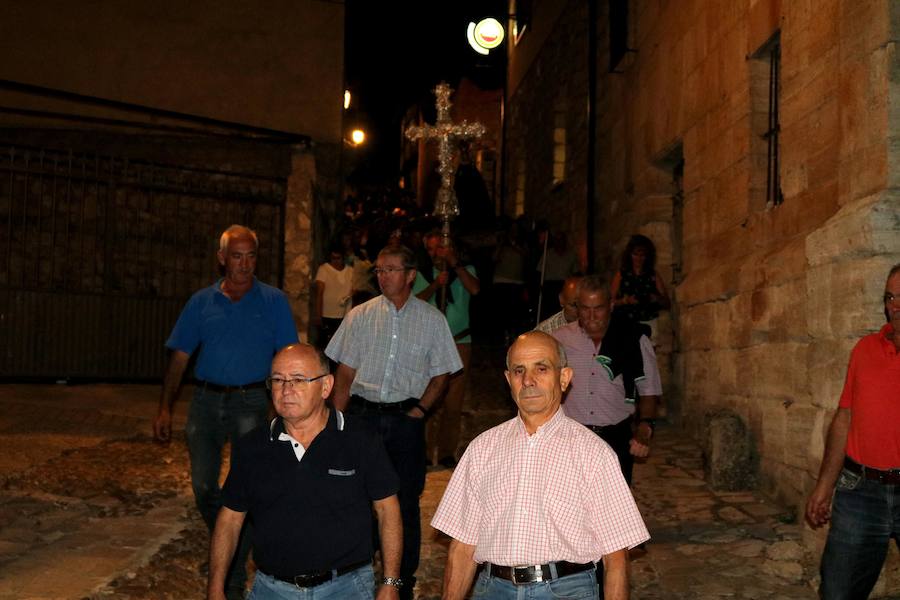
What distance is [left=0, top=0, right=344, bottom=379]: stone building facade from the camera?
12.3m

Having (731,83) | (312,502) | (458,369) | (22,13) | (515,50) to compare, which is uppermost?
(515,50)

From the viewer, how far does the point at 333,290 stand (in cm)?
1241

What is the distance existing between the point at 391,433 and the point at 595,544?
2507 millimetres

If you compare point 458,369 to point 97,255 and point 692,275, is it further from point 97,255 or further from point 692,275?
point 97,255

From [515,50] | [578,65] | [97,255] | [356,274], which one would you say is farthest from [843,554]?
[515,50]

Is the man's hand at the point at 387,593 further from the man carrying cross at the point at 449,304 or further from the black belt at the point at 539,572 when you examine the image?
the man carrying cross at the point at 449,304

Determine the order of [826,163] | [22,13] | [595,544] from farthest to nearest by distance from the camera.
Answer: [22,13] → [826,163] → [595,544]

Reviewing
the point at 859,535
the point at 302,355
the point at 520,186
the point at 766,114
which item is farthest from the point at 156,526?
the point at 520,186

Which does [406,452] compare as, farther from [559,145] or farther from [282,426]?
[559,145]

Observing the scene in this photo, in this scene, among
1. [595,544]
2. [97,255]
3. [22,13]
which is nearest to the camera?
[595,544]

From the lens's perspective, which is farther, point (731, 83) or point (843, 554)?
point (731, 83)

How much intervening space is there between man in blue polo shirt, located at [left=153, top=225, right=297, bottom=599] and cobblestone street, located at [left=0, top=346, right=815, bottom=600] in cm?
79

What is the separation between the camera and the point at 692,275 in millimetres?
9891

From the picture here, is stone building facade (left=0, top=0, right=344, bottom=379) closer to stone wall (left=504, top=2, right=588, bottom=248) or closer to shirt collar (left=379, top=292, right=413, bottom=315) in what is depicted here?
stone wall (left=504, top=2, right=588, bottom=248)
